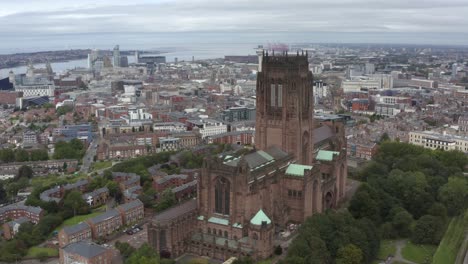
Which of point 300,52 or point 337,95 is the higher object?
point 300,52

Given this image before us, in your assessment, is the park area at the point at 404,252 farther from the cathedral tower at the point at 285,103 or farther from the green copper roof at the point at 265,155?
the green copper roof at the point at 265,155

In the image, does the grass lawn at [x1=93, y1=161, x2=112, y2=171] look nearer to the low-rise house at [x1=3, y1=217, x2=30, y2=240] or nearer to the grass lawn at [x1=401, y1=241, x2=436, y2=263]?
the low-rise house at [x1=3, y1=217, x2=30, y2=240]

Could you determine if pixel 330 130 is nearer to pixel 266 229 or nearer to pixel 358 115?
pixel 266 229

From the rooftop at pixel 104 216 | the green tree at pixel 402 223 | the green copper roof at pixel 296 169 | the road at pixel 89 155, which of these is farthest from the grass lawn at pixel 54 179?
the green tree at pixel 402 223

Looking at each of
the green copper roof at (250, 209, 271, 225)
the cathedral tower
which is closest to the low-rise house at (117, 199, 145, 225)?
the cathedral tower

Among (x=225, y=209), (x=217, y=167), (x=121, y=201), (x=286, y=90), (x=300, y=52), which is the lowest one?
(x=121, y=201)

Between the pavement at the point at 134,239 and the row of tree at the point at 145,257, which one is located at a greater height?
the row of tree at the point at 145,257

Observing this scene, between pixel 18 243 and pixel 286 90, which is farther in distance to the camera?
pixel 286 90

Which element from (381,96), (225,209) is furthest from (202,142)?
(381,96)
